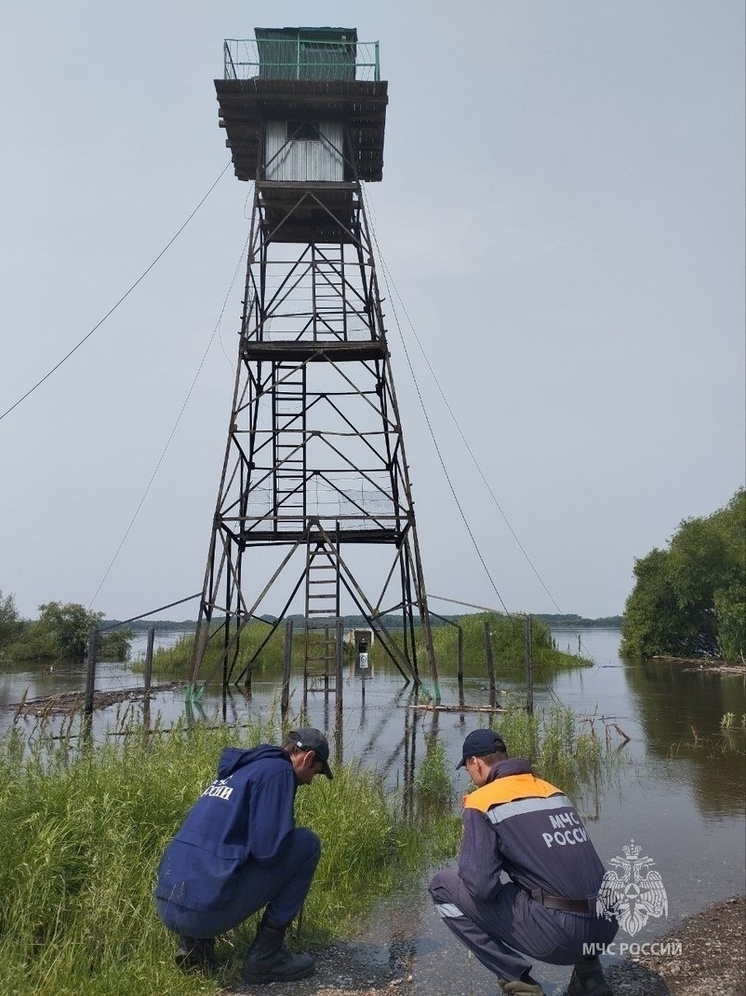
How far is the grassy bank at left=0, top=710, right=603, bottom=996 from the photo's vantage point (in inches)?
180

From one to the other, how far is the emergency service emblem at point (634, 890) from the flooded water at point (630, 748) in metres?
0.10

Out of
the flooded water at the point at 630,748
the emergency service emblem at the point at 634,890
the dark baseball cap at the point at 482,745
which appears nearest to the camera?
the dark baseball cap at the point at 482,745

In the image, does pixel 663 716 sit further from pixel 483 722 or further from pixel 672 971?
pixel 672 971

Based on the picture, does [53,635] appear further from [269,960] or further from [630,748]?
[269,960]

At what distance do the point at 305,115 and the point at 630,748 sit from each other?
1684cm

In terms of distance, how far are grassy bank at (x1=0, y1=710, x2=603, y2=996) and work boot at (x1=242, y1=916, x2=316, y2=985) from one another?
6.9 inches

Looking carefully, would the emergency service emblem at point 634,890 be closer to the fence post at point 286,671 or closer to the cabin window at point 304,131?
the fence post at point 286,671

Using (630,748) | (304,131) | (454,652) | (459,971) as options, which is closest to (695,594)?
(454,652)

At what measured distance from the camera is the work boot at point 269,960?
4637mm

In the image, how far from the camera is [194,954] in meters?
4.67

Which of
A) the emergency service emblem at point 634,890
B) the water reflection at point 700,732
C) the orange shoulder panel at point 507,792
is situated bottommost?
the water reflection at point 700,732

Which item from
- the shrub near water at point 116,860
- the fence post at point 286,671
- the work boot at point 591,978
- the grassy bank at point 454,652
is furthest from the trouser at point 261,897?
the grassy bank at point 454,652

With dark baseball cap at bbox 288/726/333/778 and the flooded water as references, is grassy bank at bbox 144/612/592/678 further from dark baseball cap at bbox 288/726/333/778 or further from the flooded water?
dark baseball cap at bbox 288/726/333/778

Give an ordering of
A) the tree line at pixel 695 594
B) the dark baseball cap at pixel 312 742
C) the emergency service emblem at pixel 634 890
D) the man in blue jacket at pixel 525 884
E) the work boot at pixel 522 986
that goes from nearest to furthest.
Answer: the man in blue jacket at pixel 525 884 → the work boot at pixel 522 986 → the dark baseball cap at pixel 312 742 → the emergency service emblem at pixel 634 890 → the tree line at pixel 695 594
